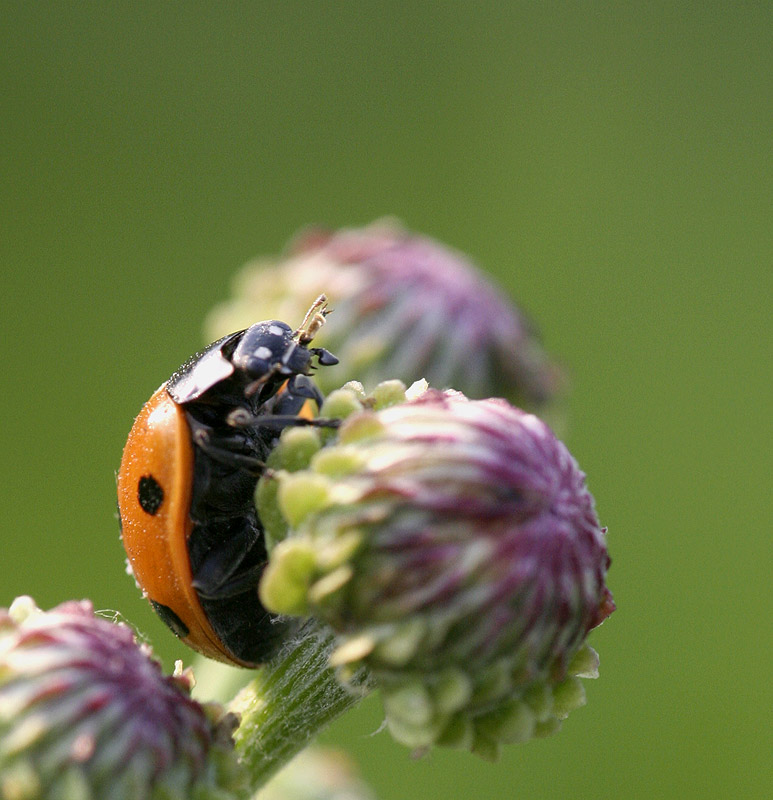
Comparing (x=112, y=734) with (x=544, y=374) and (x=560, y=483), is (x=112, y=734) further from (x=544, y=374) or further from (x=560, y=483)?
(x=544, y=374)

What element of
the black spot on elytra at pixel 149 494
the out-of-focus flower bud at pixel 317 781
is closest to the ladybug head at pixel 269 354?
the black spot on elytra at pixel 149 494

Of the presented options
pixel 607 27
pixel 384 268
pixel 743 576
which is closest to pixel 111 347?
pixel 384 268

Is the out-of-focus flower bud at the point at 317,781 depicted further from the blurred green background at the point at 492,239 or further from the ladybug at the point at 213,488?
the ladybug at the point at 213,488

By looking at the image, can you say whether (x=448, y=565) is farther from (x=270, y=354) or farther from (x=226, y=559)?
(x=270, y=354)

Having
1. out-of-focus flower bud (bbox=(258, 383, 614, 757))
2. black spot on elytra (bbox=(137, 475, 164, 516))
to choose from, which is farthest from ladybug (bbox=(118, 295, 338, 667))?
out-of-focus flower bud (bbox=(258, 383, 614, 757))

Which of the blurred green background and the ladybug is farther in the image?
the blurred green background

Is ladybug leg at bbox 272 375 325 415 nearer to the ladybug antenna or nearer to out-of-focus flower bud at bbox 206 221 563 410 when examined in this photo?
the ladybug antenna
